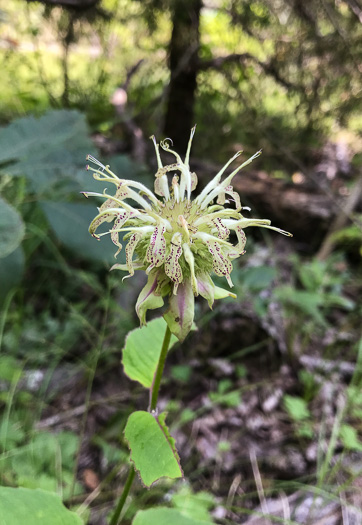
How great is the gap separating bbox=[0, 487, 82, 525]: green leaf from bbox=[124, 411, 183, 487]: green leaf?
26 centimetres

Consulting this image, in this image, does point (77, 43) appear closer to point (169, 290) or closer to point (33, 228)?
point (33, 228)

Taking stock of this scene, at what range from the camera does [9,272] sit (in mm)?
1489

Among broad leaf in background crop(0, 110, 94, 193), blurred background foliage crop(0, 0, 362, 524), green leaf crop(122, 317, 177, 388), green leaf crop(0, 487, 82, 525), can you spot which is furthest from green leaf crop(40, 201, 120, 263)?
green leaf crop(0, 487, 82, 525)

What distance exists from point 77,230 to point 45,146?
0.37 metres

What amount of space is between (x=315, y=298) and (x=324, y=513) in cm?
88

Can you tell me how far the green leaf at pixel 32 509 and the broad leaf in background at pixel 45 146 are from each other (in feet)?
3.49

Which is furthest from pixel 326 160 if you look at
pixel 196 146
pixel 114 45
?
pixel 114 45

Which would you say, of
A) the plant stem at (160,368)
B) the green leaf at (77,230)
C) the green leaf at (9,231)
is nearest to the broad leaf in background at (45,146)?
the green leaf at (77,230)

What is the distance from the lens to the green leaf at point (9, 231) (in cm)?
113

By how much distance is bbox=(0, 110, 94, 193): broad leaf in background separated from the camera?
147 cm

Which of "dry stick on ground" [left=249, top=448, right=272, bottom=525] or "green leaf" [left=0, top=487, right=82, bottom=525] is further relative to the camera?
"dry stick on ground" [left=249, top=448, right=272, bottom=525]

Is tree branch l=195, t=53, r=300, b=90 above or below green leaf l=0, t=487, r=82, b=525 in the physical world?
above

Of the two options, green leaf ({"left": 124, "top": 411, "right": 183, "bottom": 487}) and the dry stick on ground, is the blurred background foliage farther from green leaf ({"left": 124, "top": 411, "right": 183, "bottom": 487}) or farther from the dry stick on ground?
green leaf ({"left": 124, "top": 411, "right": 183, "bottom": 487})

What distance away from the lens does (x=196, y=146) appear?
3.20 m
